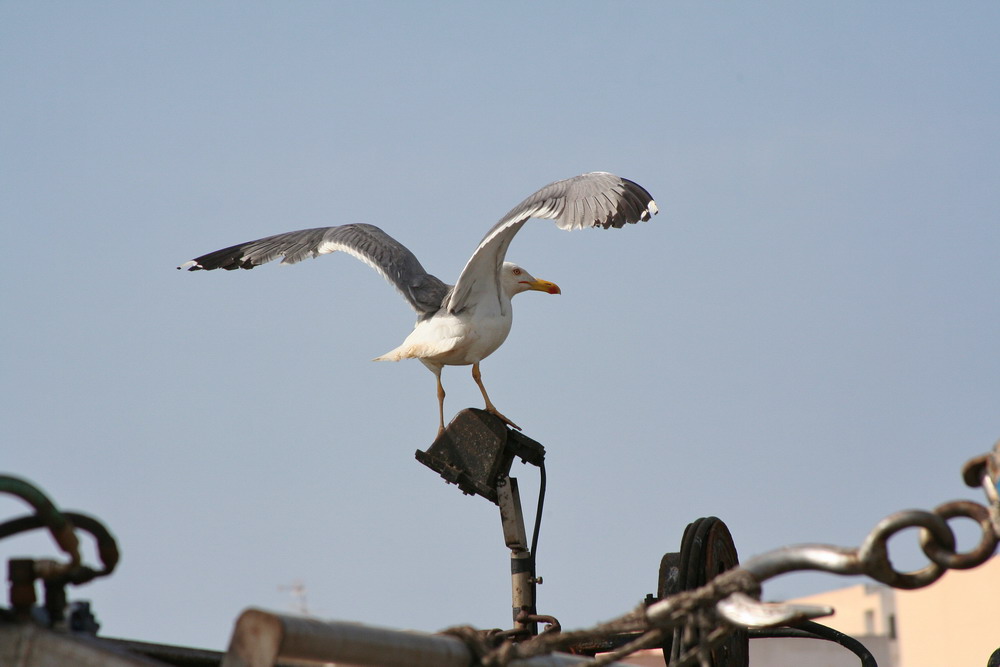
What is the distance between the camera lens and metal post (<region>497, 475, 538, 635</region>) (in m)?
5.18

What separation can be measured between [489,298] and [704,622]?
6247 millimetres

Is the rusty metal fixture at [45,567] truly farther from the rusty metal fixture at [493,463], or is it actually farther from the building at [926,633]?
the building at [926,633]

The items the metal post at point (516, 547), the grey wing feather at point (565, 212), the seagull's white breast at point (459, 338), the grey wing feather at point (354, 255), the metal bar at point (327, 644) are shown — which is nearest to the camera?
the metal bar at point (327, 644)

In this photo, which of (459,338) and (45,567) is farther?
(459,338)

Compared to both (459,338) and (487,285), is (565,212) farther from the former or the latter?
(459,338)

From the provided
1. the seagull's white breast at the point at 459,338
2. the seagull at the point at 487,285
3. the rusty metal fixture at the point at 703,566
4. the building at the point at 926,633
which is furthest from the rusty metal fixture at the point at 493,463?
the building at the point at 926,633

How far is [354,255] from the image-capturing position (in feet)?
31.1

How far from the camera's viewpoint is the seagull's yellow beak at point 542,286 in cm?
954

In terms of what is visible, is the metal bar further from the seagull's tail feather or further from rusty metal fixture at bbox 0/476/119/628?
the seagull's tail feather

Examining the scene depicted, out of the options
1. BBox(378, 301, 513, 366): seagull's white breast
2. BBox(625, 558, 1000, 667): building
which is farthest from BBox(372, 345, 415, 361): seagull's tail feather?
BBox(625, 558, 1000, 667): building

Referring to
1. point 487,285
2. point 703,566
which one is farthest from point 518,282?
point 703,566

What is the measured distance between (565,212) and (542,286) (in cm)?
150

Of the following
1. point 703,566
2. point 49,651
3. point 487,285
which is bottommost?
point 49,651

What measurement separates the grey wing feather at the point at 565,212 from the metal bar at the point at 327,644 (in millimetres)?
6019
